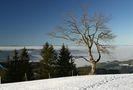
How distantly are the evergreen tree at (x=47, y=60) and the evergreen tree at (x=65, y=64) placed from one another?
122cm

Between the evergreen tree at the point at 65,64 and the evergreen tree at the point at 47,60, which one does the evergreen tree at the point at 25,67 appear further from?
the evergreen tree at the point at 65,64

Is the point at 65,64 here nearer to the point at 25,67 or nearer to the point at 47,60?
the point at 47,60

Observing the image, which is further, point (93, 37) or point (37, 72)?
point (37, 72)

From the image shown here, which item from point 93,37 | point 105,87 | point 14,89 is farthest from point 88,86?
point 93,37

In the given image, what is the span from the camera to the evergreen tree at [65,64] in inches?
2249

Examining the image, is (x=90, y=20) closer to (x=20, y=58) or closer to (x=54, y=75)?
(x=54, y=75)

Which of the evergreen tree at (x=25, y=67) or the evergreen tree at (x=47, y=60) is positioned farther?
the evergreen tree at (x=47, y=60)

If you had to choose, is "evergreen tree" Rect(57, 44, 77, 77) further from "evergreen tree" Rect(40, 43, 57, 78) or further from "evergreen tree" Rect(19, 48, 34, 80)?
"evergreen tree" Rect(19, 48, 34, 80)

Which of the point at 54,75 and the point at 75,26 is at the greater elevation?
the point at 75,26

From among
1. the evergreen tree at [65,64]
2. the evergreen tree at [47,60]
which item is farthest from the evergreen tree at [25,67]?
the evergreen tree at [65,64]

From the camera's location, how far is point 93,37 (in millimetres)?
43656

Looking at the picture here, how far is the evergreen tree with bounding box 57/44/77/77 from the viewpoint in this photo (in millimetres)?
57119

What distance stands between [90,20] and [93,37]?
284 centimetres

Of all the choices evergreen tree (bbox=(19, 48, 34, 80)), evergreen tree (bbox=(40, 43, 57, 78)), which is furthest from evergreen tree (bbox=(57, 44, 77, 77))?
evergreen tree (bbox=(19, 48, 34, 80))
